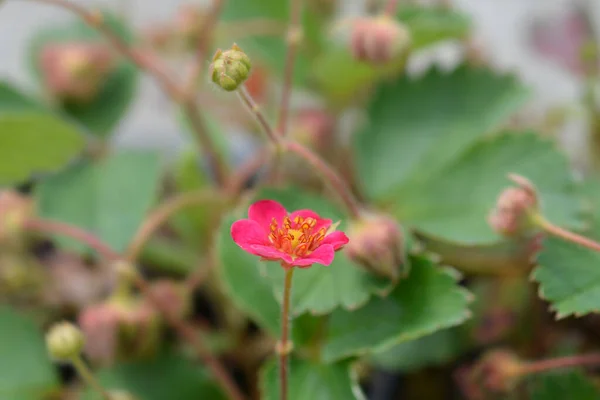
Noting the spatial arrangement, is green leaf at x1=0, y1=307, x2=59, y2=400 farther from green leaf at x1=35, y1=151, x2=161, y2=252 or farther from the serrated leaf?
the serrated leaf

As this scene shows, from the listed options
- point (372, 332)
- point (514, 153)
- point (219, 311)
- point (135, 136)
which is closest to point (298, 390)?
point (372, 332)

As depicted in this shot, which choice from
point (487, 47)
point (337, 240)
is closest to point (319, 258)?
point (337, 240)

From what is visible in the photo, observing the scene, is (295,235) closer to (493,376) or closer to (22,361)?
(493,376)

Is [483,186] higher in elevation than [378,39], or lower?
lower

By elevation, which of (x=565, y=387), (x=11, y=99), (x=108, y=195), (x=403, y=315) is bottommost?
(x=565, y=387)

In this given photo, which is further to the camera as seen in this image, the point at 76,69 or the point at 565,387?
the point at 76,69

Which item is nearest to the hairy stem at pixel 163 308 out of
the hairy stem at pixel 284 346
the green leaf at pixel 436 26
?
the hairy stem at pixel 284 346

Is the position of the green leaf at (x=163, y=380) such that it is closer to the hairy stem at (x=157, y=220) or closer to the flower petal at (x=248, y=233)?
the hairy stem at (x=157, y=220)
